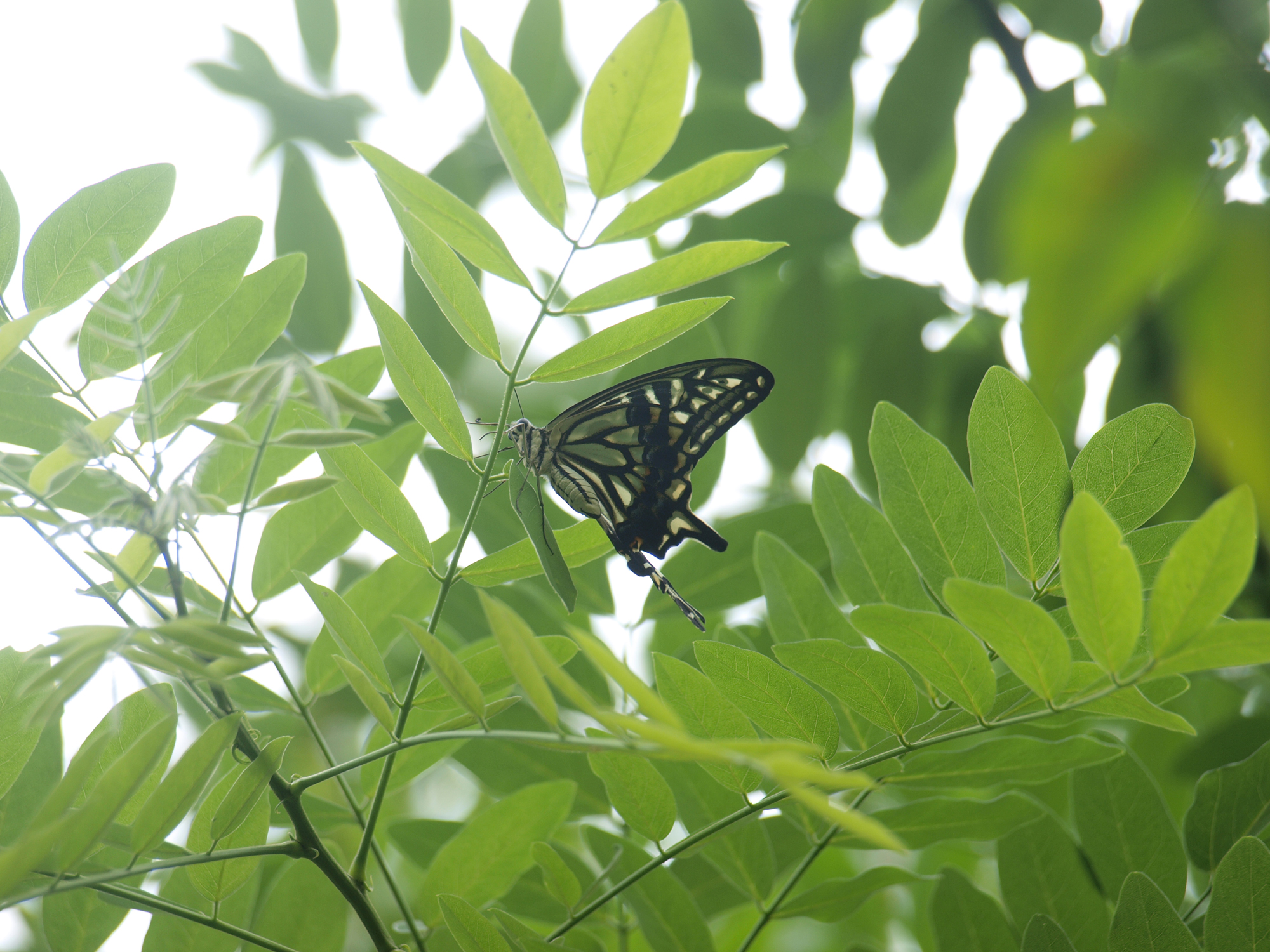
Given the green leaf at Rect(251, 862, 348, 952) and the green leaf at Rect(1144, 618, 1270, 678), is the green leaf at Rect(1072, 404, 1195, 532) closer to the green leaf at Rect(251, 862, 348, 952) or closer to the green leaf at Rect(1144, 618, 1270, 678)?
the green leaf at Rect(1144, 618, 1270, 678)

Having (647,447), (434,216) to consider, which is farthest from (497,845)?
(434,216)

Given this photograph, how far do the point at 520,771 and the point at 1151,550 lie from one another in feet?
3.55

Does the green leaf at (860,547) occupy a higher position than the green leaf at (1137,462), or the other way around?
the green leaf at (1137,462)

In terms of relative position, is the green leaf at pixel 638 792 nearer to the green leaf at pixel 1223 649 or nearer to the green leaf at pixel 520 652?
the green leaf at pixel 520 652

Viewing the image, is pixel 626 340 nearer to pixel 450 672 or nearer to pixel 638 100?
pixel 638 100

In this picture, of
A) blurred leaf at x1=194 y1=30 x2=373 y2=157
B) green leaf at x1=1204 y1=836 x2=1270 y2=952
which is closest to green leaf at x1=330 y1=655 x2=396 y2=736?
green leaf at x1=1204 y1=836 x2=1270 y2=952

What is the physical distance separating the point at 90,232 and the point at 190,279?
13 centimetres

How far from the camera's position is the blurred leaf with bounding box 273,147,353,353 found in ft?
6.69

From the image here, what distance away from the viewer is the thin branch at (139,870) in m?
0.84

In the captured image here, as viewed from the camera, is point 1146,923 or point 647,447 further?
point 647,447

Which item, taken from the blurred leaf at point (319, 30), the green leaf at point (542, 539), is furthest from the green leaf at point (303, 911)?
the blurred leaf at point (319, 30)

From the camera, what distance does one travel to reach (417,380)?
3.60ft

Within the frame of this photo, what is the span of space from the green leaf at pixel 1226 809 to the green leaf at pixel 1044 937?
35 centimetres

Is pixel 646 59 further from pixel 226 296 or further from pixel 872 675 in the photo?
pixel 872 675
